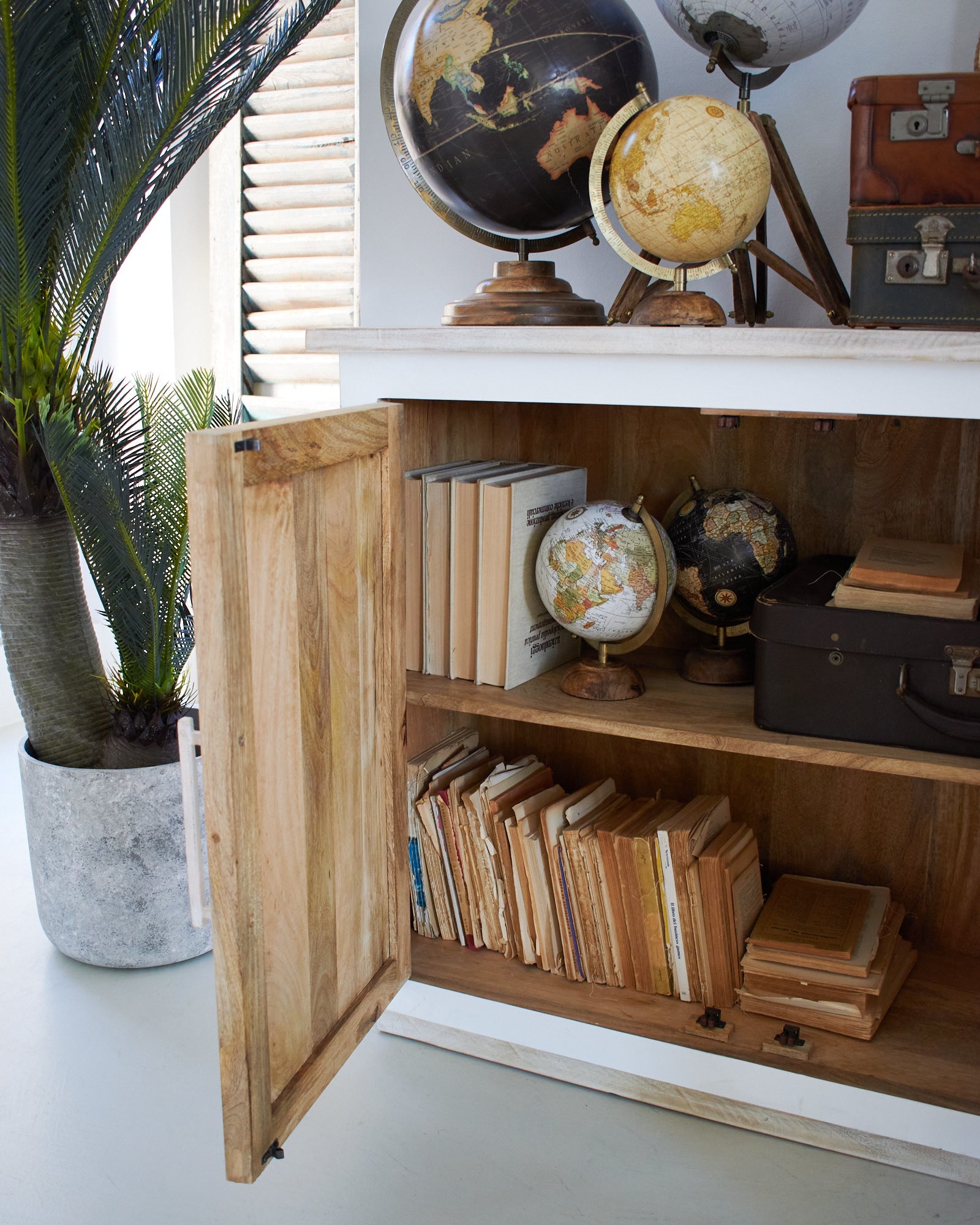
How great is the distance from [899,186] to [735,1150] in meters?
1.25

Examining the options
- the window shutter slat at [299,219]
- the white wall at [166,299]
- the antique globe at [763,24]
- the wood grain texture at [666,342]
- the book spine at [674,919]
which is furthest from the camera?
the white wall at [166,299]

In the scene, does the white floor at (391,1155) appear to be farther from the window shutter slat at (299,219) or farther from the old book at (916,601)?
the window shutter slat at (299,219)

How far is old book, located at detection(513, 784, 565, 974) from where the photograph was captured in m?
1.60

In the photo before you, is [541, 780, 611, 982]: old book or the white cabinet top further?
[541, 780, 611, 982]: old book

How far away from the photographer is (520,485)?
4.97 feet

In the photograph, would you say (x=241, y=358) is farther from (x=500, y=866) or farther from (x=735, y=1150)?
(x=735, y=1150)

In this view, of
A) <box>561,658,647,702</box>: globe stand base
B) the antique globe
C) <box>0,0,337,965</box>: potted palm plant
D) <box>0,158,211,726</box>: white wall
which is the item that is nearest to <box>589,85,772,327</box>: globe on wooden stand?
the antique globe

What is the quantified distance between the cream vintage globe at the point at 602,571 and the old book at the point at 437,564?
15 centimetres

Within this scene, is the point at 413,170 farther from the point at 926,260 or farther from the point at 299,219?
the point at 299,219

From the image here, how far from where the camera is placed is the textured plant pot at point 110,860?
181cm

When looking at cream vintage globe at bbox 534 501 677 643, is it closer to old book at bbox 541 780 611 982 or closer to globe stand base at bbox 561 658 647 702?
globe stand base at bbox 561 658 647 702

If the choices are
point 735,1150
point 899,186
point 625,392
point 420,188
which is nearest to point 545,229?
point 420,188

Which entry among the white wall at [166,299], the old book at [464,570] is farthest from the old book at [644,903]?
the white wall at [166,299]

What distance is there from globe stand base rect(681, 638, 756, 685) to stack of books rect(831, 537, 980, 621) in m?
0.26
